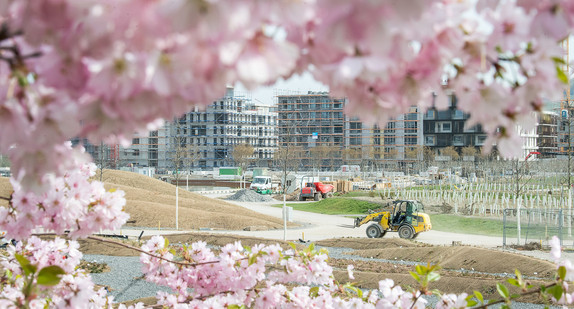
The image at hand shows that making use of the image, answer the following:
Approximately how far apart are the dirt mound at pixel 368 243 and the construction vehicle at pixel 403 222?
2.25 metres

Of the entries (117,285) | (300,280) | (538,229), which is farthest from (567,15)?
(538,229)

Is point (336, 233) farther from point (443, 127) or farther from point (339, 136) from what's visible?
point (339, 136)

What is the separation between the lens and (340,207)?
118 feet

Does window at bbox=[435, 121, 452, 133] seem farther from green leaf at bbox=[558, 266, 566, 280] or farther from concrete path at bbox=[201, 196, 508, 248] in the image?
green leaf at bbox=[558, 266, 566, 280]

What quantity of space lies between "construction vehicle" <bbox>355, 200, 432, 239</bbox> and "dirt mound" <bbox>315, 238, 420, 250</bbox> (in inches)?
88.6

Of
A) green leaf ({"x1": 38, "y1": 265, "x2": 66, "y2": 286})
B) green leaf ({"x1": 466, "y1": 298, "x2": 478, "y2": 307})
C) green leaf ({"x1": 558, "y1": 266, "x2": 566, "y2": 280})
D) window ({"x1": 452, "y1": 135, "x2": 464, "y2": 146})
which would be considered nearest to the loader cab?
green leaf ({"x1": 466, "y1": 298, "x2": 478, "y2": 307})

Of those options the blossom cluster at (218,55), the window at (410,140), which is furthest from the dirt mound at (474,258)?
the window at (410,140)

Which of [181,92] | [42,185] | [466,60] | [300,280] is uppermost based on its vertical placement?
[466,60]

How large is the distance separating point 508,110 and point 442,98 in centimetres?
16

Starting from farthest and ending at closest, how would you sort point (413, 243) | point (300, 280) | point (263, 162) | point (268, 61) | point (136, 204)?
1. point (263, 162)
2. point (136, 204)
3. point (413, 243)
4. point (300, 280)
5. point (268, 61)

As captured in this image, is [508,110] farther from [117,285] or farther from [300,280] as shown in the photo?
[117,285]

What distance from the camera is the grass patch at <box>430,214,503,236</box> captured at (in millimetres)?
25734

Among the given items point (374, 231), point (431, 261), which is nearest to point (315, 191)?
point (374, 231)

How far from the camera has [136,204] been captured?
24.9 m
